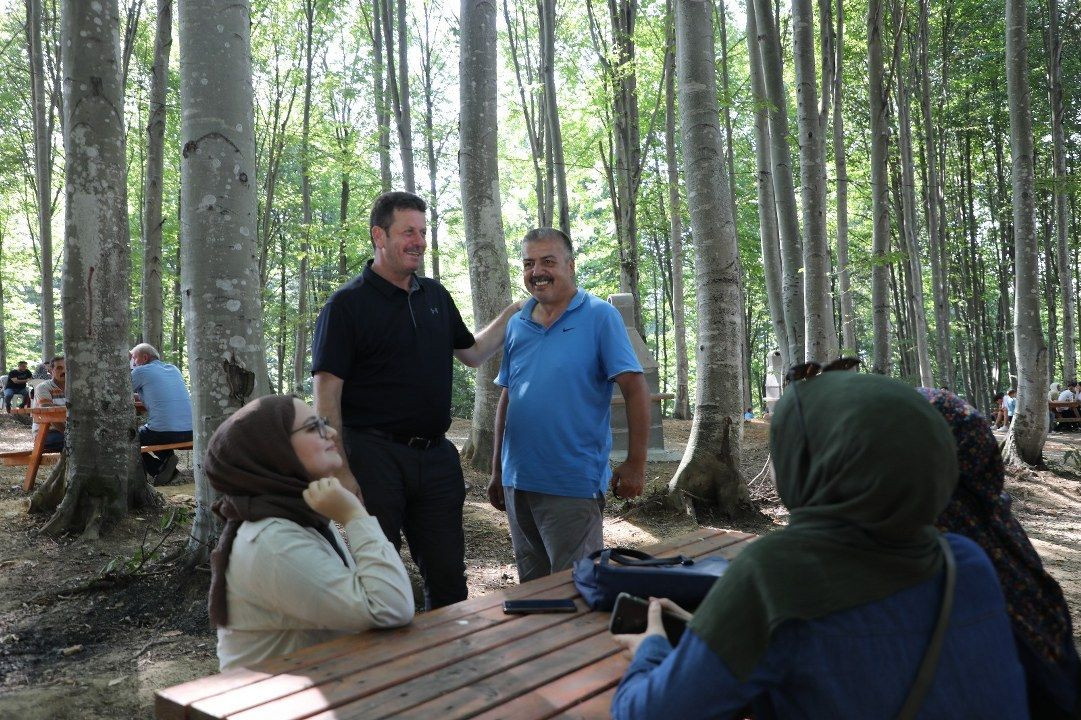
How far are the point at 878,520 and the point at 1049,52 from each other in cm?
1933

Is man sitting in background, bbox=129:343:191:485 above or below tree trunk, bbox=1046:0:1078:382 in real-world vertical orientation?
below

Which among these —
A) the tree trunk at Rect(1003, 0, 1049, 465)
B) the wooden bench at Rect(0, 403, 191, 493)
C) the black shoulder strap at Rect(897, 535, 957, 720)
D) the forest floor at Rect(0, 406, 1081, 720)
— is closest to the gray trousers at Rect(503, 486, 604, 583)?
the forest floor at Rect(0, 406, 1081, 720)

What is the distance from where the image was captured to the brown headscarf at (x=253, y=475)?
2234mm

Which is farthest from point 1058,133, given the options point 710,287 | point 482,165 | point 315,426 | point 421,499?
point 315,426

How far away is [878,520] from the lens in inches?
55.9

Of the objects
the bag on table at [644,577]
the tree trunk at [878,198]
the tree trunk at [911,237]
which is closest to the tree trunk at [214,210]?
the bag on table at [644,577]

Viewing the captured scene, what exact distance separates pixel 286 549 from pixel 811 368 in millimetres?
1395

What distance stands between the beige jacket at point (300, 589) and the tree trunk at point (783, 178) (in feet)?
27.6

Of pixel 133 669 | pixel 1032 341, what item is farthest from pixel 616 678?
pixel 1032 341

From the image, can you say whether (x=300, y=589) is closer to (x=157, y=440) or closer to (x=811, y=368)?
(x=811, y=368)

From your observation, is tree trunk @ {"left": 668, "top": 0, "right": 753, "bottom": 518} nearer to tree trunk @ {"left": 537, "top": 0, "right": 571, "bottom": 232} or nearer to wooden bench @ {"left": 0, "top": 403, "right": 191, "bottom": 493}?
wooden bench @ {"left": 0, "top": 403, "right": 191, "bottom": 493}

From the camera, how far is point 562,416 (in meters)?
3.70

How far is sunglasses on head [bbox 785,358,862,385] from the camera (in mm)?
1712

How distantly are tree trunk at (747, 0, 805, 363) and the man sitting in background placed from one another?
7315 millimetres
